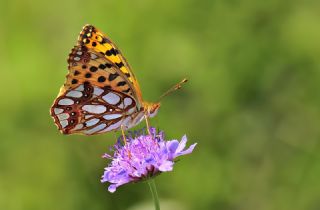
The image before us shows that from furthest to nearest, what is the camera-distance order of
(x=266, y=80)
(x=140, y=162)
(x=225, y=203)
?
1. (x=266, y=80)
2. (x=225, y=203)
3. (x=140, y=162)

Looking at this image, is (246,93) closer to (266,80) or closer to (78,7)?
(266,80)

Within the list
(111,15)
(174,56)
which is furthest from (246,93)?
(111,15)

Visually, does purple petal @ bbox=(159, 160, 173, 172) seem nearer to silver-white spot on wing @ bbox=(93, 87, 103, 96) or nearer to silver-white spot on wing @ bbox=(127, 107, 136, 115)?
silver-white spot on wing @ bbox=(127, 107, 136, 115)

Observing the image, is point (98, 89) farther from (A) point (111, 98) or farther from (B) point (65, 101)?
(B) point (65, 101)

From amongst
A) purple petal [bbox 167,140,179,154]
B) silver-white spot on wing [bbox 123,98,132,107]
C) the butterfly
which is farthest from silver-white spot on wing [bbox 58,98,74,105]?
purple petal [bbox 167,140,179,154]

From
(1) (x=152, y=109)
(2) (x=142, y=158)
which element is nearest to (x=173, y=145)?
(2) (x=142, y=158)

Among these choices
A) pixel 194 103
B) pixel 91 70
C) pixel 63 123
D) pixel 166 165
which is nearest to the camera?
pixel 166 165

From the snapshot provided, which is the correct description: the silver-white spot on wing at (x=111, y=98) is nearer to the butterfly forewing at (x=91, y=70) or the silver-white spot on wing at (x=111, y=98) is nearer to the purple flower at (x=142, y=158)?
the butterfly forewing at (x=91, y=70)
